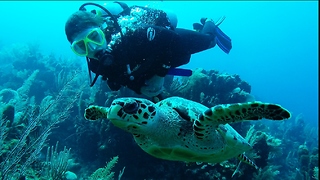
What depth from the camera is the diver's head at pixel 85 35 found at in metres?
3.14

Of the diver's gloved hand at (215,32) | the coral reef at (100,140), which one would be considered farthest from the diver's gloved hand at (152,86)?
the diver's gloved hand at (215,32)

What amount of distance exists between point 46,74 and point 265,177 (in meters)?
8.66

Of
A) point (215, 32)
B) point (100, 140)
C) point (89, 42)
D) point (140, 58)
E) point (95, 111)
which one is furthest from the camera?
point (215, 32)

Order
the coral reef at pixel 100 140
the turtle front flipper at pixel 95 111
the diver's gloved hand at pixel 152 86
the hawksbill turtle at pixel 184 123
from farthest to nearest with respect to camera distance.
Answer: the diver's gloved hand at pixel 152 86 < the coral reef at pixel 100 140 < the turtle front flipper at pixel 95 111 < the hawksbill turtle at pixel 184 123

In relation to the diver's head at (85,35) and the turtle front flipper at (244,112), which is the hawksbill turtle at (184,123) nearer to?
the turtle front flipper at (244,112)

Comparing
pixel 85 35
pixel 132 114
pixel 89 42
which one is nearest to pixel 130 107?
pixel 132 114

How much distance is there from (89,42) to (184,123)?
1603 mm

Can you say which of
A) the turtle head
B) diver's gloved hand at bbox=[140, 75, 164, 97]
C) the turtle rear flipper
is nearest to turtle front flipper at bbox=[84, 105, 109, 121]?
the turtle head

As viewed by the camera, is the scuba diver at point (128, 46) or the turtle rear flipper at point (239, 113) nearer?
the turtle rear flipper at point (239, 113)

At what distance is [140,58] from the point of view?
3541mm

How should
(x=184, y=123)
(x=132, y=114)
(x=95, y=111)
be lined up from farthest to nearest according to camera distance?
1. (x=95, y=111)
2. (x=184, y=123)
3. (x=132, y=114)

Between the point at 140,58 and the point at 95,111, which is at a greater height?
the point at 140,58

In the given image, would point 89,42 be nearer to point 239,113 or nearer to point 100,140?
point 239,113

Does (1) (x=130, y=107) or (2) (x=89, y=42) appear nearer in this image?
(1) (x=130, y=107)
